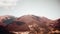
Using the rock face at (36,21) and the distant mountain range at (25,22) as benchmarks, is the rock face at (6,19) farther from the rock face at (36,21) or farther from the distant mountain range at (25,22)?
the rock face at (36,21)

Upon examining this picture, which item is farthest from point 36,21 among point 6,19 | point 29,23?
point 6,19

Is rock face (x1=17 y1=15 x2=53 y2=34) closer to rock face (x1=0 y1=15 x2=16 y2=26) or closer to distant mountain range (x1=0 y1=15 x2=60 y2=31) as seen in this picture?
distant mountain range (x1=0 y1=15 x2=60 y2=31)

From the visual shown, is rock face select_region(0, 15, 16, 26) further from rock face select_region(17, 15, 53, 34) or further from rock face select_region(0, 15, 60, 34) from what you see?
rock face select_region(17, 15, 53, 34)

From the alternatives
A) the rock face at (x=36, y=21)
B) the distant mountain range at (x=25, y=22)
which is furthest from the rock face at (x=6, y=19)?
the rock face at (x=36, y=21)

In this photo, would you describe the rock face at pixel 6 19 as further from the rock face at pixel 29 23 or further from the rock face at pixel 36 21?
the rock face at pixel 36 21

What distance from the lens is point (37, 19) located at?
109 inches

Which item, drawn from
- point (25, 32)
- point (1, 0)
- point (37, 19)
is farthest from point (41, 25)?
point (1, 0)

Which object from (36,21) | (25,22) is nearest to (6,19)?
(25,22)

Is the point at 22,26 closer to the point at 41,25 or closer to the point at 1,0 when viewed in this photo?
the point at 41,25

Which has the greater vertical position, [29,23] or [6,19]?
[6,19]

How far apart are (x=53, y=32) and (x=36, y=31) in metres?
0.40

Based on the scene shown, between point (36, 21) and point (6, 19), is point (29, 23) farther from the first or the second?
point (6, 19)

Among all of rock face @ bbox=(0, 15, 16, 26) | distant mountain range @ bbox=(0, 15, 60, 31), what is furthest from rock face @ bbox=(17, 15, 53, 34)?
rock face @ bbox=(0, 15, 16, 26)

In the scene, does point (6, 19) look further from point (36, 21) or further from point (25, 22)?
point (36, 21)
